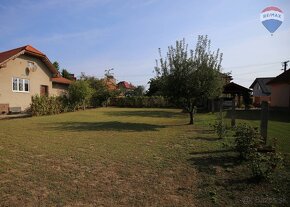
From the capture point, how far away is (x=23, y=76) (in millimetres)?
26922

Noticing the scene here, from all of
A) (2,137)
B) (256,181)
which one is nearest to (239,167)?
(256,181)

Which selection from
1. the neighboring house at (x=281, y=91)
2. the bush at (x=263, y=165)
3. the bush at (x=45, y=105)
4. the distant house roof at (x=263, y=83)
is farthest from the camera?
the distant house roof at (x=263, y=83)

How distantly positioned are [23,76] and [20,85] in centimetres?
98

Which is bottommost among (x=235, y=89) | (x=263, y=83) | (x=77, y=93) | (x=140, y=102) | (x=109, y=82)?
(x=140, y=102)

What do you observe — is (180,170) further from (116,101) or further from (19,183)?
(116,101)

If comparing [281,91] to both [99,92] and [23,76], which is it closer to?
[99,92]

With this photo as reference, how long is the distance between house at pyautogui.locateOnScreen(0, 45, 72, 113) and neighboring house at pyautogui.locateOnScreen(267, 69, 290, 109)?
83.9 ft

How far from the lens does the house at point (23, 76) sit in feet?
80.9

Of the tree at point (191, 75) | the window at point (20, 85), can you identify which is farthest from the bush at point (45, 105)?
the tree at point (191, 75)

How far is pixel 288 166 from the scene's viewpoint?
627 cm

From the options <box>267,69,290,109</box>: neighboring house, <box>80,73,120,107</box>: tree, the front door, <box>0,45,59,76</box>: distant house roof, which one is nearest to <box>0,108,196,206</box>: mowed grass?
<box>0,45,59,76</box>: distant house roof

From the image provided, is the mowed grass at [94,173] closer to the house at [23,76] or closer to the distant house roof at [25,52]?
the house at [23,76]

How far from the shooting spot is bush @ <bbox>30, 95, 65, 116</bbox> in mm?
21938

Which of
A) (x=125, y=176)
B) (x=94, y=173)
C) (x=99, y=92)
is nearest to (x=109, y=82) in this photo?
(x=99, y=92)
